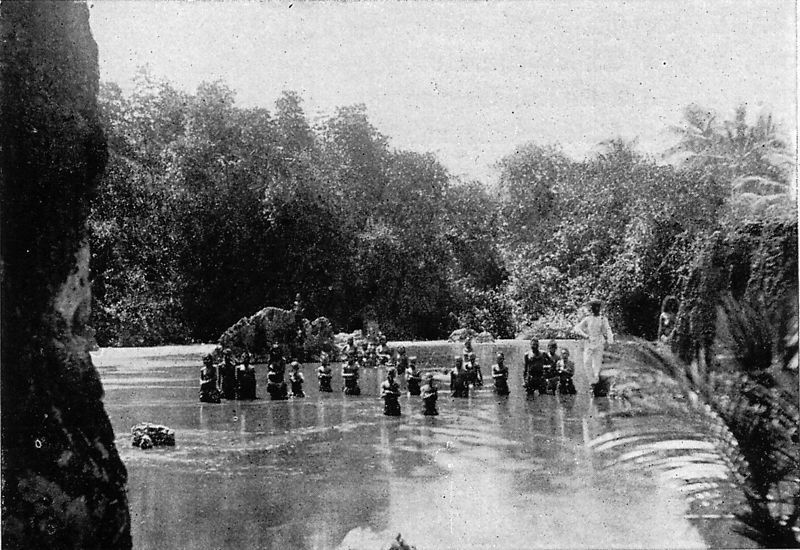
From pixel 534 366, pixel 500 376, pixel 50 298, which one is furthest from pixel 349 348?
pixel 50 298

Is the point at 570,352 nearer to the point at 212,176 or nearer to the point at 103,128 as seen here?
the point at 212,176

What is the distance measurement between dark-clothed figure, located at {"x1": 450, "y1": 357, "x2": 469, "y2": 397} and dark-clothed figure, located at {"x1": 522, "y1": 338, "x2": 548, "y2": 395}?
341 mm

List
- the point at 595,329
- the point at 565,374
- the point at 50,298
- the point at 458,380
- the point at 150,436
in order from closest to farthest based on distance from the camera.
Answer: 1. the point at 50,298
2. the point at 150,436
3. the point at 595,329
4. the point at 565,374
5. the point at 458,380

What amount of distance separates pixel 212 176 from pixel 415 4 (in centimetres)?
142

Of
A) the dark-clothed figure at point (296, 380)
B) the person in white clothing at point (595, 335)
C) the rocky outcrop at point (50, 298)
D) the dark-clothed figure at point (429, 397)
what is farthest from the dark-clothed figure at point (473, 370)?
the rocky outcrop at point (50, 298)

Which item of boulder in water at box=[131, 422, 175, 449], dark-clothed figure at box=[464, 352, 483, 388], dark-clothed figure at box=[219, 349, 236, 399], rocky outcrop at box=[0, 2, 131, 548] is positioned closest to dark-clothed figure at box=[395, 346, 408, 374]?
dark-clothed figure at box=[464, 352, 483, 388]

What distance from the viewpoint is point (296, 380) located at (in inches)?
178

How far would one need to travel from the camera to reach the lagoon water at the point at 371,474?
3.74 metres

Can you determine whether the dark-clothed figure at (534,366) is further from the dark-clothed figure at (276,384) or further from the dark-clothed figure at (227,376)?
the dark-clothed figure at (227,376)

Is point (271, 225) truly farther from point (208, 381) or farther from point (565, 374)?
point (565, 374)

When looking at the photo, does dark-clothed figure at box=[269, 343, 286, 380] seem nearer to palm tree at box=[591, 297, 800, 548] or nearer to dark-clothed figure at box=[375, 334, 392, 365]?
dark-clothed figure at box=[375, 334, 392, 365]

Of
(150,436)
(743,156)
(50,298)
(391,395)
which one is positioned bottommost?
(150,436)

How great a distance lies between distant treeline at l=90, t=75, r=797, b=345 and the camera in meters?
4.18

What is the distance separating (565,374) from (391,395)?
980 mm
